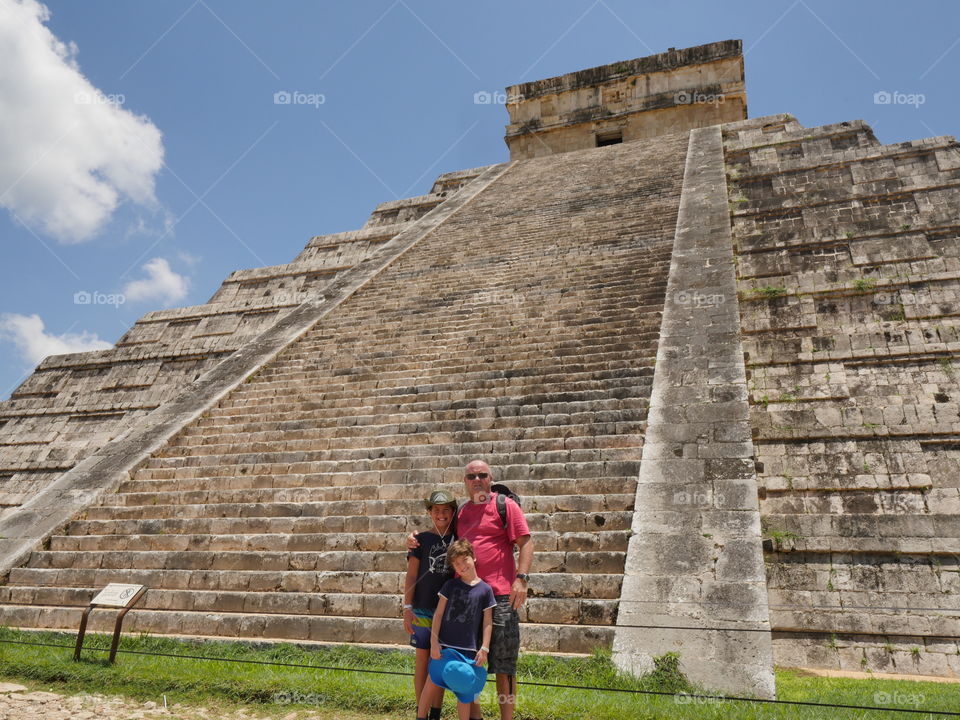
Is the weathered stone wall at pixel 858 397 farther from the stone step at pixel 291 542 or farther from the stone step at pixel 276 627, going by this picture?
the stone step at pixel 276 627

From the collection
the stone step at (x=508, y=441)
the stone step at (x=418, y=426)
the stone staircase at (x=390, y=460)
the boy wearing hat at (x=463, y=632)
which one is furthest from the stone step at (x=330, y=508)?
the boy wearing hat at (x=463, y=632)

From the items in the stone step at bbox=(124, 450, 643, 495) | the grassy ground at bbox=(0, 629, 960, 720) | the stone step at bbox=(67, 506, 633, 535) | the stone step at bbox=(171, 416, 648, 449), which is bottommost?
the grassy ground at bbox=(0, 629, 960, 720)

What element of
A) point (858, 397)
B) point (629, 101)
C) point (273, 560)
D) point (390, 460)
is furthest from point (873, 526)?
point (629, 101)

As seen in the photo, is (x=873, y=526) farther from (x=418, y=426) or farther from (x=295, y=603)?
(x=295, y=603)

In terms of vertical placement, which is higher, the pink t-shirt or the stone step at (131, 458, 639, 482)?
the stone step at (131, 458, 639, 482)

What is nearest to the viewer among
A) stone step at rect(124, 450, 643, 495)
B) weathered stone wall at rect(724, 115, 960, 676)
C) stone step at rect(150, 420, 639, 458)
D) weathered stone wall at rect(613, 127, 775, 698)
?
weathered stone wall at rect(613, 127, 775, 698)

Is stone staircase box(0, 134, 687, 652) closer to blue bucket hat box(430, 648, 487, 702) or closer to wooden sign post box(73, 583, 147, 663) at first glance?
wooden sign post box(73, 583, 147, 663)

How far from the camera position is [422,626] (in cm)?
311

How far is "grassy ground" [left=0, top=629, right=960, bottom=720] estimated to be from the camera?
327cm

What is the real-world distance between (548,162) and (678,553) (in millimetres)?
15523

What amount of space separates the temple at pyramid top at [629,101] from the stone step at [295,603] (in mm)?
18862

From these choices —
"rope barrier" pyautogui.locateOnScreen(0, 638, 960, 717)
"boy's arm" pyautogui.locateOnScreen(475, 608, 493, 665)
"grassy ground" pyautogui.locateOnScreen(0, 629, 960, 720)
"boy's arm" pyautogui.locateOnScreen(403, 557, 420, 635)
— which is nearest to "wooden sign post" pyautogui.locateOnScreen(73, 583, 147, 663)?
"grassy ground" pyautogui.locateOnScreen(0, 629, 960, 720)

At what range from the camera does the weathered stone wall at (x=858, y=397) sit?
4754 millimetres

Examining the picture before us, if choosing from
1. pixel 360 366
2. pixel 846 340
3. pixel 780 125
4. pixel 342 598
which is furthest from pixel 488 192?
pixel 342 598
